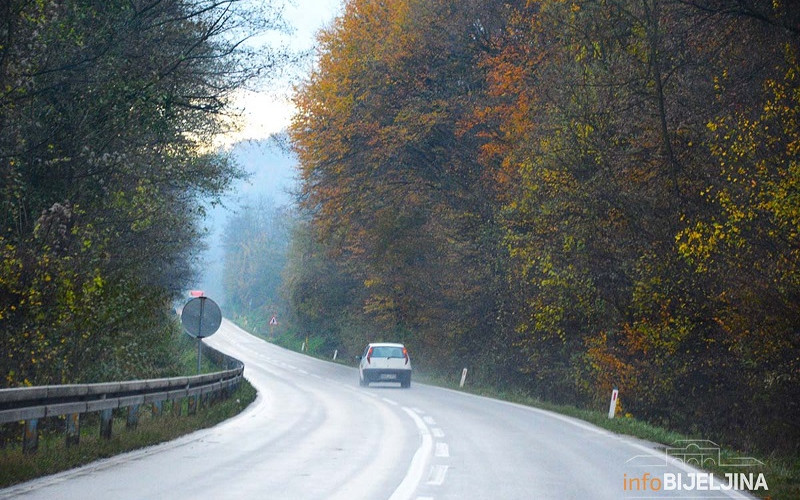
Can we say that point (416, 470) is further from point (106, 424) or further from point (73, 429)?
point (106, 424)

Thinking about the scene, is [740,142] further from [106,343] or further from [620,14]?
[106,343]

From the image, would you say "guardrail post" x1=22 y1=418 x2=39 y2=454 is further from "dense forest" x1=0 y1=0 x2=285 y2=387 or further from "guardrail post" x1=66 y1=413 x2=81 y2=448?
"dense forest" x1=0 y1=0 x2=285 y2=387

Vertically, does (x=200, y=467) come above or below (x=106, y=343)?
below

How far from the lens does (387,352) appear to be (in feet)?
110

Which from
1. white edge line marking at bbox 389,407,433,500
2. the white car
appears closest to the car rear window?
the white car

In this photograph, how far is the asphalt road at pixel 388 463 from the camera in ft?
30.1

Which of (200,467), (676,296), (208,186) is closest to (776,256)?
(676,296)

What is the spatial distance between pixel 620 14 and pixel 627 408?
34.2 ft

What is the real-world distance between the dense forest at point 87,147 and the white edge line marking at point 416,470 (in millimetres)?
6317

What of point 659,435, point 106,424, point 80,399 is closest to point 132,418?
point 106,424

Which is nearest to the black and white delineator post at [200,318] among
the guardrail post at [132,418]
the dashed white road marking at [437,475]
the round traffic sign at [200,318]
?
the round traffic sign at [200,318]

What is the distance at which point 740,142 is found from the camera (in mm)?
17078

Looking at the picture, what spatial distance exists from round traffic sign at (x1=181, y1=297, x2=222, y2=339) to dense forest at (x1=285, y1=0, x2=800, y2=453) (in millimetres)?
8179

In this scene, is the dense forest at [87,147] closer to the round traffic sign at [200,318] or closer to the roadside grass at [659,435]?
the round traffic sign at [200,318]
